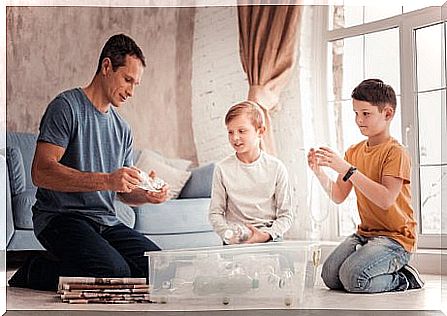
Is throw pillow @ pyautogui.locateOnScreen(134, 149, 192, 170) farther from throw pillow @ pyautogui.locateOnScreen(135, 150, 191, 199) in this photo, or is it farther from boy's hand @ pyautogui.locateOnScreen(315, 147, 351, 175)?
boy's hand @ pyautogui.locateOnScreen(315, 147, 351, 175)

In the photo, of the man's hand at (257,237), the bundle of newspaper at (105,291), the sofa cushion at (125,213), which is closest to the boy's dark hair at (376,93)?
the man's hand at (257,237)

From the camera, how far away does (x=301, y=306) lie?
3.32 m

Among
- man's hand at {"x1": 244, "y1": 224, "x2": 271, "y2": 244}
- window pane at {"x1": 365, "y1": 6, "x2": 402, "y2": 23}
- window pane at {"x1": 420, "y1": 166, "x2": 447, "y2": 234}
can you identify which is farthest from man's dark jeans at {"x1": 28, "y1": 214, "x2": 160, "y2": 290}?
window pane at {"x1": 365, "y1": 6, "x2": 402, "y2": 23}

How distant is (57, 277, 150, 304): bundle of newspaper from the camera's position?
3.38m

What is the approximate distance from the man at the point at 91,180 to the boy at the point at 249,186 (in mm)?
234

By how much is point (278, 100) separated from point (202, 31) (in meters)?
0.40

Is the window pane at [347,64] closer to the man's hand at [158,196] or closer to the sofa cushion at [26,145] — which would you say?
the man's hand at [158,196]

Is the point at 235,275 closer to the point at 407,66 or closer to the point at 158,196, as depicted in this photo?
the point at 158,196

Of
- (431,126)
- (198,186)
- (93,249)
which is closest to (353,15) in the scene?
(431,126)

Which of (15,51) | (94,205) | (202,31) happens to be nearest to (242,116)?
(202,31)

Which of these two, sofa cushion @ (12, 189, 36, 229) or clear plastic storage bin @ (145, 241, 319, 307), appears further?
sofa cushion @ (12, 189, 36, 229)

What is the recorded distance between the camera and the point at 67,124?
3.44m

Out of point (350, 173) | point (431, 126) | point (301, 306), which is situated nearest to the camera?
point (301, 306)

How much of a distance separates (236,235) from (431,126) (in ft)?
2.92
